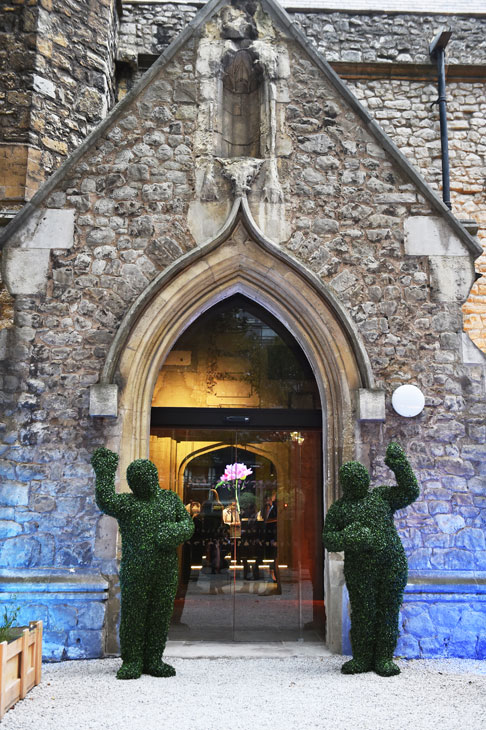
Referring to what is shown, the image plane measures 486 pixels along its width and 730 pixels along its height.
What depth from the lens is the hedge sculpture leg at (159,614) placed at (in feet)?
15.1

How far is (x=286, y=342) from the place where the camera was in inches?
257

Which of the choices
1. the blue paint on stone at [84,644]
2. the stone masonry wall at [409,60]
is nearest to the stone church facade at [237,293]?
the blue paint on stone at [84,644]

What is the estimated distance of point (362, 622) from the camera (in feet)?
15.5

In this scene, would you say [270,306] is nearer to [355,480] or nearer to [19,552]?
[355,480]

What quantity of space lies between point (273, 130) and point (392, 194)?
49.3 inches

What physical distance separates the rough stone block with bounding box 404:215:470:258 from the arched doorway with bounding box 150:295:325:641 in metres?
1.45

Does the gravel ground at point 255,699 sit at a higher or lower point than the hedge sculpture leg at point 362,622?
lower

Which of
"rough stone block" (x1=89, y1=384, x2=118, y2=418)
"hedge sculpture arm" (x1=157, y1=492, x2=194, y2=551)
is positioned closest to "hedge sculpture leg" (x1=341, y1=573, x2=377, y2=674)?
"hedge sculpture arm" (x1=157, y1=492, x2=194, y2=551)

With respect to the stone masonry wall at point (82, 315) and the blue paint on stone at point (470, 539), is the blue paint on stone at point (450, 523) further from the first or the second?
the stone masonry wall at point (82, 315)

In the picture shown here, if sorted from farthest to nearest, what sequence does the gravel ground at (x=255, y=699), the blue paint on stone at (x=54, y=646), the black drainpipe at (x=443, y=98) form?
the black drainpipe at (x=443, y=98), the blue paint on stone at (x=54, y=646), the gravel ground at (x=255, y=699)

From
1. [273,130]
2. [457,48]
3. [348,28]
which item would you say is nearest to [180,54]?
[273,130]

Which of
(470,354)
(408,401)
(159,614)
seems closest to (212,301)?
(408,401)

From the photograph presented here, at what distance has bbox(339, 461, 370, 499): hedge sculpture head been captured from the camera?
4.84 m

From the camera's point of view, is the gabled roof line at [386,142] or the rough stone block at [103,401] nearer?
the rough stone block at [103,401]
